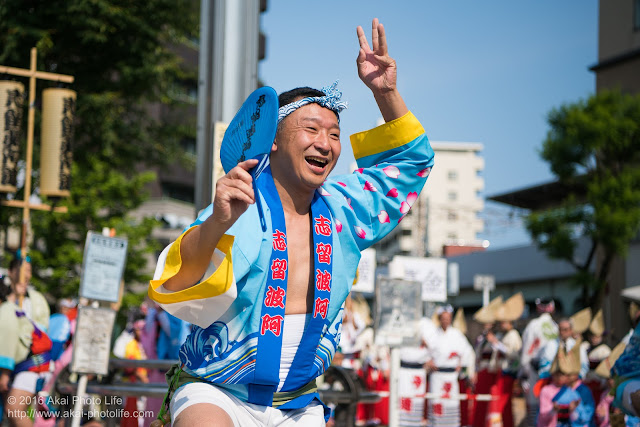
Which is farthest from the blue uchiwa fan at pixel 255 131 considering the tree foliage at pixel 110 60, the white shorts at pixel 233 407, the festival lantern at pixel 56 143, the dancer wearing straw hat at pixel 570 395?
the tree foliage at pixel 110 60

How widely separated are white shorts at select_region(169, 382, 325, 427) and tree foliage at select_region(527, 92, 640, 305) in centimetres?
1813

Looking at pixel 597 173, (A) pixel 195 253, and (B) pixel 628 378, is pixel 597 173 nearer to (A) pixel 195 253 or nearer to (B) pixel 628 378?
(B) pixel 628 378

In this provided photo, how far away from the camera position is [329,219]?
2.98m

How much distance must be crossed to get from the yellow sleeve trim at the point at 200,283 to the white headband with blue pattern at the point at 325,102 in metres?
0.66

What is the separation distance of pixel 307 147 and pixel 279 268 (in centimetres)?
47

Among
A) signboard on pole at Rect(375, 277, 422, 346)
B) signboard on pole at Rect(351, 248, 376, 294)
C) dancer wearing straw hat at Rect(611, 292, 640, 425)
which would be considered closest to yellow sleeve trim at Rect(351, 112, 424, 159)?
dancer wearing straw hat at Rect(611, 292, 640, 425)

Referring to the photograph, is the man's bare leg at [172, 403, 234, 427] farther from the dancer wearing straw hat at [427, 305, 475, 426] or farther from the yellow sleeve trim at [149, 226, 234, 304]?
the dancer wearing straw hat at [427, 305, 475, 426]

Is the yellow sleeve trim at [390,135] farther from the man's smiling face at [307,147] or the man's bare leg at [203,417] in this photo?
the man's bare leg at [203,417]

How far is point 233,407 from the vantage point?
8.50 feet

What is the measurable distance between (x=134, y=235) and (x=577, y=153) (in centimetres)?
1199

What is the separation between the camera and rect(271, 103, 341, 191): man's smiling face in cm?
288

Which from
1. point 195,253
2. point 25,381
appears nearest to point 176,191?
point 25,381

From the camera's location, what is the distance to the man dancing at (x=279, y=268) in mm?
2459

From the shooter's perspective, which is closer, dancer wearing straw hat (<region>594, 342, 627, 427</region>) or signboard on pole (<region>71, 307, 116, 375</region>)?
signboard on pole (<region>71, 307, 116, 375</region>)
